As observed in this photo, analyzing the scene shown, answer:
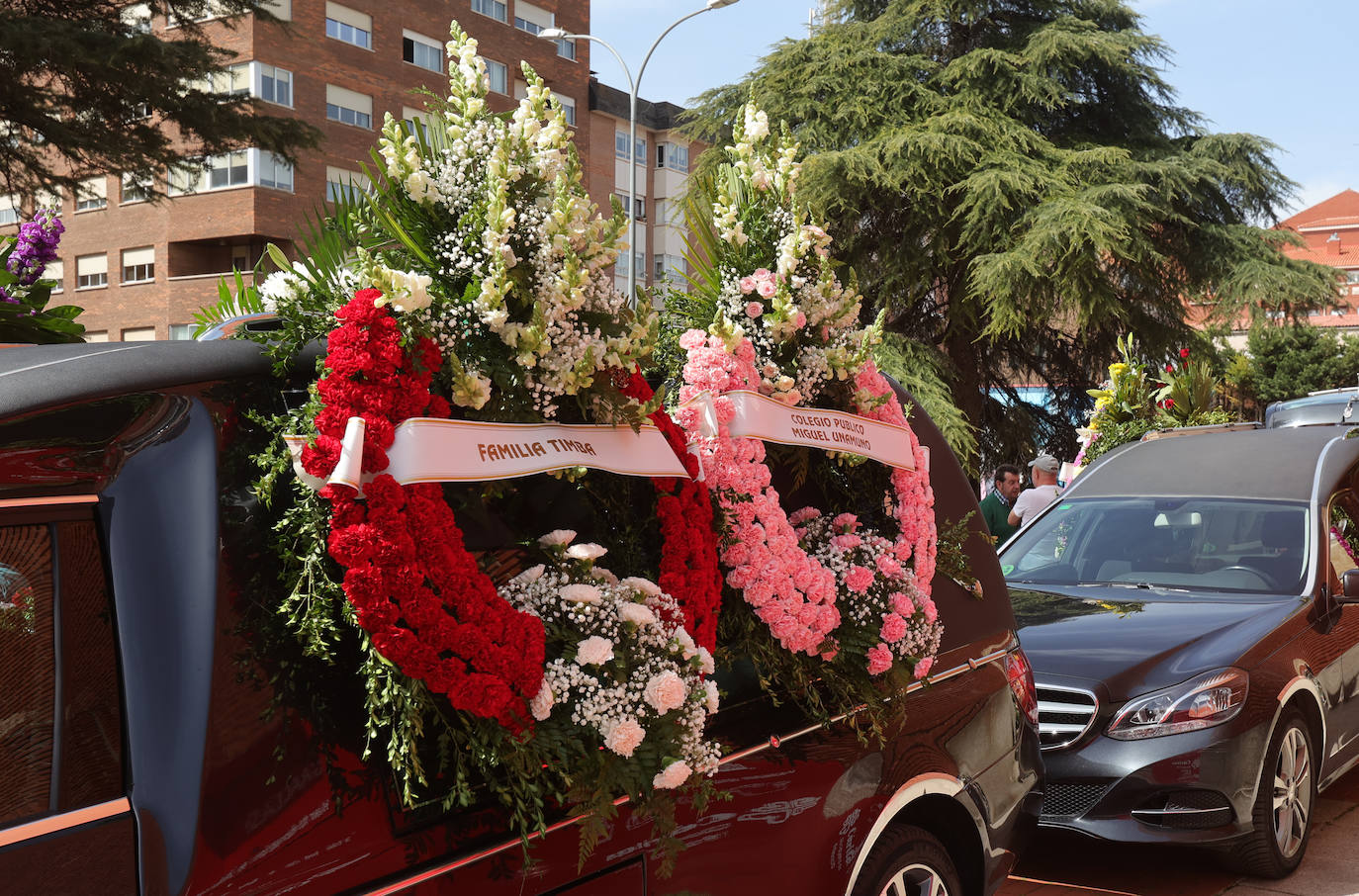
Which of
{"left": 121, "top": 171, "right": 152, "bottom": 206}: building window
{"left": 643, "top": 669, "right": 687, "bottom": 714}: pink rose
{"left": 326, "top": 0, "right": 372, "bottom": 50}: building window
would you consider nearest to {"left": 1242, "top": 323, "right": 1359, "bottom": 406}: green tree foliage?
{"left": 326, "top": 0, "right": 372, "bottom": 50}: building window

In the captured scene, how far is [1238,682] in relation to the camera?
5328 millimetres

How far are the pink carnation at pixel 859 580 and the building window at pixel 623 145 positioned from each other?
173 feet

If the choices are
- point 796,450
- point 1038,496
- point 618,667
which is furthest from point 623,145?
point 618,667

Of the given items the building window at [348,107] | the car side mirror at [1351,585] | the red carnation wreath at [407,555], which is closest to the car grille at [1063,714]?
the car side mirror at [1351,585]

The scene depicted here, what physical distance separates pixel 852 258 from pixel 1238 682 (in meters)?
19.7

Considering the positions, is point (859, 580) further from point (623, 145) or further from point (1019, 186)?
point (623, 145)

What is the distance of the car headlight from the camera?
5.24 metres

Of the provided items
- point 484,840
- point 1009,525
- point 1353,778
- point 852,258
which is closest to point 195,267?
point 852,258

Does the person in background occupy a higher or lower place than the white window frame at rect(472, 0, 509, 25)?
lower

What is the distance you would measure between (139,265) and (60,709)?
42699 millimetres

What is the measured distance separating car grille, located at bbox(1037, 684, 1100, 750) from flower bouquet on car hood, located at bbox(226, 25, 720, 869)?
3011 millimetres

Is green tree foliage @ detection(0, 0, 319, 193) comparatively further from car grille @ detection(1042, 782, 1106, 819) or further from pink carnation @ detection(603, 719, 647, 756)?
pink carnation @ detection(603, 719, 647, 756)

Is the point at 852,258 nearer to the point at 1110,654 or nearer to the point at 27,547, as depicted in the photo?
the point at 1110,654

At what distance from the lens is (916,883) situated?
3477 millimetres
